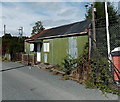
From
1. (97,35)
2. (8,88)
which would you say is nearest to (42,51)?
(97,35)

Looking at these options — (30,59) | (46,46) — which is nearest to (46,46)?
(46,46)

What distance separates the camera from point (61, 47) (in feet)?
45.4

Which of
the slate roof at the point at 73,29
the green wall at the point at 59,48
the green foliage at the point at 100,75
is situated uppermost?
the slate roof at the point at 73,29

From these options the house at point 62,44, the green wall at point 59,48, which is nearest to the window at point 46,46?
the house at point 62,44

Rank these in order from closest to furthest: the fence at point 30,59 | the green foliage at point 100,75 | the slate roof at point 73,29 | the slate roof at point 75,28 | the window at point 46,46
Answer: the green foliage at point 100,75, the slate roof at point 73,29, the slate roof at point 75,28, the fence at point 30,59, the window at point 46,46

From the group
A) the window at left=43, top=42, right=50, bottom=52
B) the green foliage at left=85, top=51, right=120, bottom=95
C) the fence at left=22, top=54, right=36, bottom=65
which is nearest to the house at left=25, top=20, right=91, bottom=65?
A: the window at left=43, top=42, right=50, bottom=52

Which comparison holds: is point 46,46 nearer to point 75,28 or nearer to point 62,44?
point 62,44

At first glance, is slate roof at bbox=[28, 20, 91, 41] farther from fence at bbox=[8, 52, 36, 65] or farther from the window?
fence at bbox=[8, 52, 36, 65]

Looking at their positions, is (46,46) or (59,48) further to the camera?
(46,46)

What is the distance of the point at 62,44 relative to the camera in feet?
45.1

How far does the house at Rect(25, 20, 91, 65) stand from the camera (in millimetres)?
11756

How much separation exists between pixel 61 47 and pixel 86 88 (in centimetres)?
724

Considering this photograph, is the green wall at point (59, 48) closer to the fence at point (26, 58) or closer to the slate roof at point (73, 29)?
the slate roof at point (73, 29)

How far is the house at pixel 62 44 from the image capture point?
1176cm
